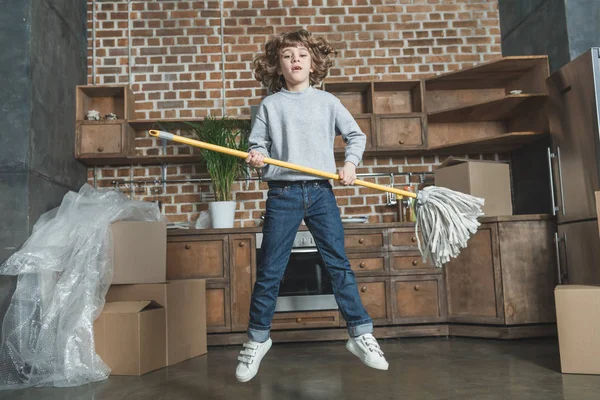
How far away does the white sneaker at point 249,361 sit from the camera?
191cm

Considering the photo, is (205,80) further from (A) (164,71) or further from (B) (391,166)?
(B) (391,166)

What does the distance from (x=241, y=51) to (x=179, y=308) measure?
2075 mm

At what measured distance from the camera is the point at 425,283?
3.46 meters

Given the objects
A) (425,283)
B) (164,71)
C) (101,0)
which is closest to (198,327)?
(425,283)

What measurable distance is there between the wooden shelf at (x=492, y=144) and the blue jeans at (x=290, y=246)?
2025 mm

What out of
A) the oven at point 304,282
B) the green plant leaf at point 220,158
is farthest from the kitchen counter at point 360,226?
the green plant leaf at point 220,158

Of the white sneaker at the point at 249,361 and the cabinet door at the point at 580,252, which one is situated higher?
the cabinet door at the point at 580,252

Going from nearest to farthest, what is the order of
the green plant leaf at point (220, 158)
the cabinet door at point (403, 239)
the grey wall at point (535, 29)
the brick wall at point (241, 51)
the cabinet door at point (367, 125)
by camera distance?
the grey wall at point (535, 29), the cabinet door at point (403, 239), the green plant leaf at point (220, 158), the cabinet door at point (367, 125), the brick wall at point (241, 51)

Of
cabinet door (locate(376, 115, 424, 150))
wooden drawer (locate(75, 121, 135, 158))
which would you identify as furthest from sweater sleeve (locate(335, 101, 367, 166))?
wooden drawer (locate(75, 121, 135, 158))

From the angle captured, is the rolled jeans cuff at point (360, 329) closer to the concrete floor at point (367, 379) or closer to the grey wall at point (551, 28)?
the concrete floor at point (367, 379)

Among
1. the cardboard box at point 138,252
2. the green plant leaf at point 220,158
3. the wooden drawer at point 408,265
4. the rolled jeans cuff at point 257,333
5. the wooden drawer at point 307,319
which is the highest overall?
the green plant leaf at point 220,158

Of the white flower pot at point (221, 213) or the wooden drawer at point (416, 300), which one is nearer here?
the wooden drawer at point (416, 300)

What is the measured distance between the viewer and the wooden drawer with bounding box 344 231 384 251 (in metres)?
3.46

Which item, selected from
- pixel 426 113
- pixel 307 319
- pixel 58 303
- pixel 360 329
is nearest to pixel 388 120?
pixel 426 113
